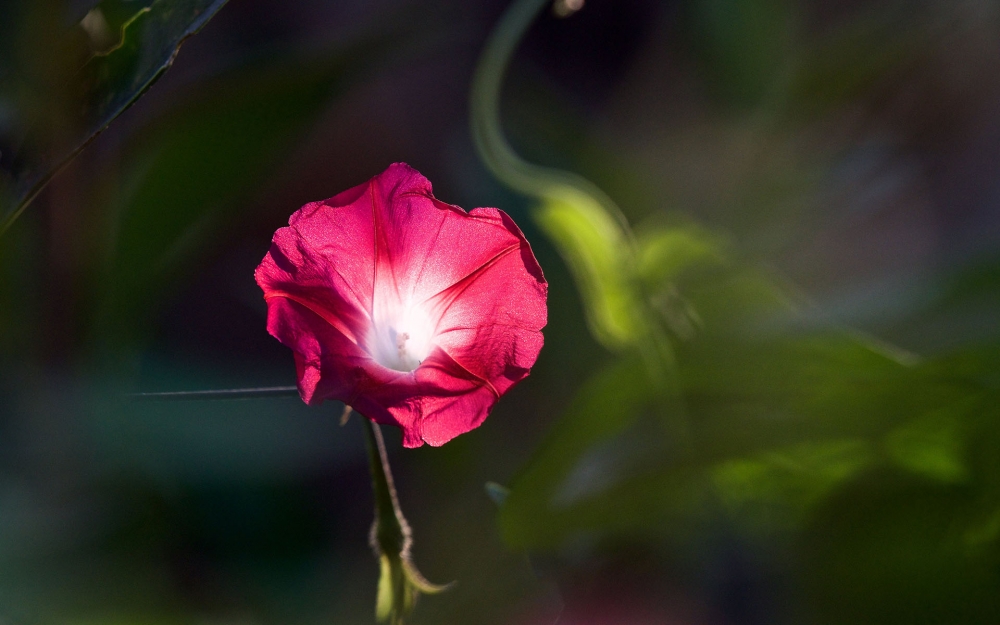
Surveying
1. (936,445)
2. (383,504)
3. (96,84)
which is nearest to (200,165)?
(96,84)

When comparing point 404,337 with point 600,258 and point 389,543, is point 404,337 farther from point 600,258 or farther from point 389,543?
point 600,258

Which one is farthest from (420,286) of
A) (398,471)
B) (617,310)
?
(398,471)

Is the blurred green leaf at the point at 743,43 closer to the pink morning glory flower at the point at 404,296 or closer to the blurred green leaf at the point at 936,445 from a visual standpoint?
the blurred green leaf at the point at 936,445

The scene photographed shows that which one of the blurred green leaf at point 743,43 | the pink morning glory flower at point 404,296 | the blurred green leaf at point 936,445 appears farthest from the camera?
the blurred green leaf at point 743,43

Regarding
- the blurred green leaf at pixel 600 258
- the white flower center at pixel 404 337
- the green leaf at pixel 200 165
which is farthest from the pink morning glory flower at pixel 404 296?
the green leaf at pixel 200 165

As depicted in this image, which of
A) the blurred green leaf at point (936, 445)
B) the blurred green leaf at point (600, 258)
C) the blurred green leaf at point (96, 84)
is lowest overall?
the blurred green leaf at point (936, 445)

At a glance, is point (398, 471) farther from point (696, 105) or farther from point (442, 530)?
point (696, 105)
